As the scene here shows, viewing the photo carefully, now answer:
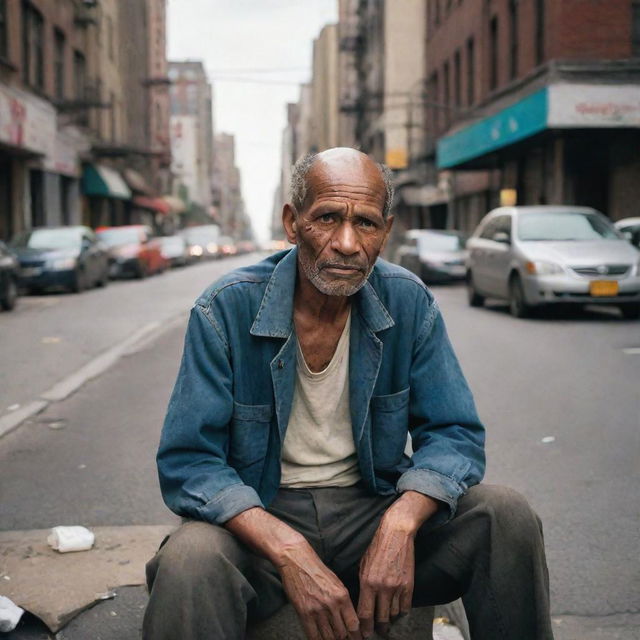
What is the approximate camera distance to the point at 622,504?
4621 millimetres

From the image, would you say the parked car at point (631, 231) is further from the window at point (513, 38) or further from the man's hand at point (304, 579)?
the window at point (513, 38)

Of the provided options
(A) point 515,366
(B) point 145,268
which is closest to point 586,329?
(A) point 515,366

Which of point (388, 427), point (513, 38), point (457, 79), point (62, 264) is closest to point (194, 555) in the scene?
point (388, 427)

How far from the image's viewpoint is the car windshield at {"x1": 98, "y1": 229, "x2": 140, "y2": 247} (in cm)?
2897

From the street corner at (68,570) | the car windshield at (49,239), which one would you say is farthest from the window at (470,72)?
the street corner at (68,570)

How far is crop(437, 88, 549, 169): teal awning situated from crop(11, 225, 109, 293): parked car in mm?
11085

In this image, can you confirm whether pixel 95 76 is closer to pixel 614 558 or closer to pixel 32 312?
pixel 32 312

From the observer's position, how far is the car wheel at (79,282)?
69.9 ft

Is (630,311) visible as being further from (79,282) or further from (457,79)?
(457,79)

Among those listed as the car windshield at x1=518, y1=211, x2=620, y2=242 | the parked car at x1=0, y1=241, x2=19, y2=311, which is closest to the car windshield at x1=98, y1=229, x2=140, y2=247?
the parked car at x1=0, y1=241, x2=19, y2=311

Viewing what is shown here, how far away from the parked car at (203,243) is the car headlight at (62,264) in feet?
91.6

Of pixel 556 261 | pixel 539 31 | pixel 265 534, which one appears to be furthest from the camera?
pixel 539 31

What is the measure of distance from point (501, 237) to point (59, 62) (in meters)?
27.6

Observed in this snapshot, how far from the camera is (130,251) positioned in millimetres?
28234
